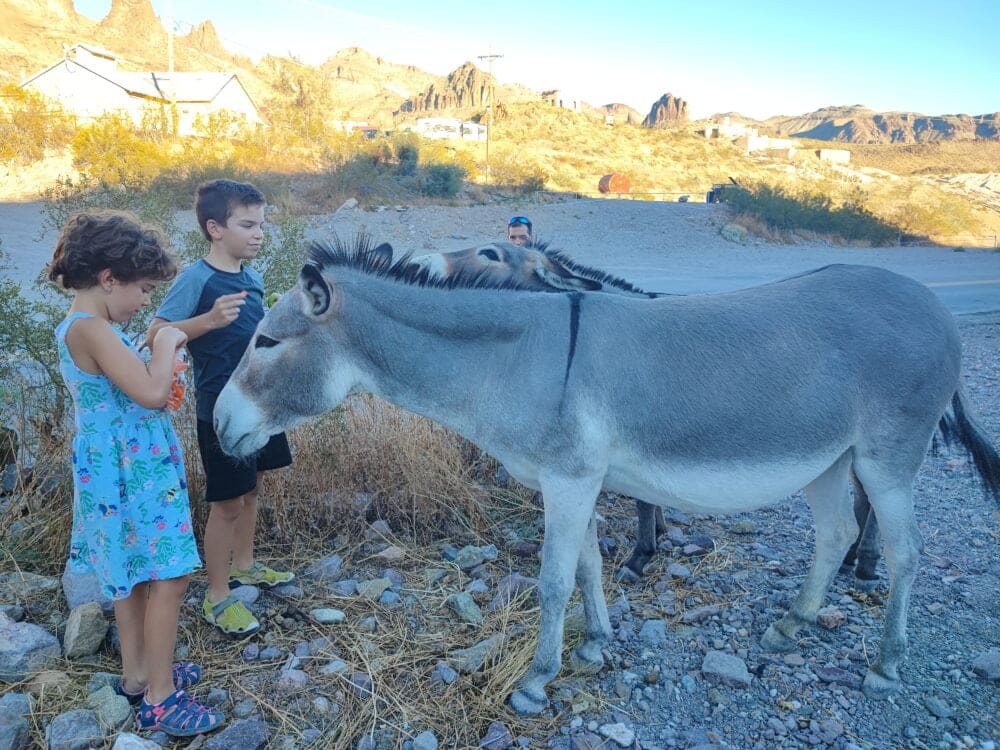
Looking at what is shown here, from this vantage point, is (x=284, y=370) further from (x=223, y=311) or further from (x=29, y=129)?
(x=29, y=129)

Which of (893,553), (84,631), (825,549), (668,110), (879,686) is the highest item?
(668,110)

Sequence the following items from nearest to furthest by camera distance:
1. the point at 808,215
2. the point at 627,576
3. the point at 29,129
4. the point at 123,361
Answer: the point at 123,361
the point at 627,576
the point at 29,129
the point at 808,215

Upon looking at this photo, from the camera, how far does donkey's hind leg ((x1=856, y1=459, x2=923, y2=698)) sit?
297 centimetres

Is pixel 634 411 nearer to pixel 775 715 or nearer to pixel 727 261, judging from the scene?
pixel 775 715

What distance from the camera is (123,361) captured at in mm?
2373

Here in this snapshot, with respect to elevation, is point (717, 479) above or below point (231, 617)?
above

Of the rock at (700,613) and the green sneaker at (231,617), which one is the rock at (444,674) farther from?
the rock at (700,613)

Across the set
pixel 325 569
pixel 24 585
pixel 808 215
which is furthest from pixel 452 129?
pixel 24 585

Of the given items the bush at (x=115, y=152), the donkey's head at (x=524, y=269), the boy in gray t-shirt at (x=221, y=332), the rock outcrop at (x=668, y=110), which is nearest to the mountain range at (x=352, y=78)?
the rock outcrop at (x=668, y=110)

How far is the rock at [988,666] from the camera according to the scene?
298 cm

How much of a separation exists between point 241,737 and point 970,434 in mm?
3655

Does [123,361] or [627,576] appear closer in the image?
[123,361]

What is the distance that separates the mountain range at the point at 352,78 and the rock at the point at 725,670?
139 feet

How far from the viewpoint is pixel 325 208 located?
787 inches
